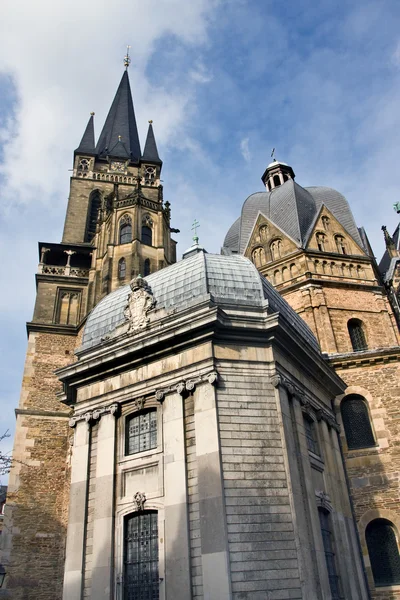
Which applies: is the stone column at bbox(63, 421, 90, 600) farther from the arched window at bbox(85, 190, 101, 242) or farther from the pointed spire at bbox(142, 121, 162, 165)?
the pointed spire at bbox(142, 121, 162, 165)

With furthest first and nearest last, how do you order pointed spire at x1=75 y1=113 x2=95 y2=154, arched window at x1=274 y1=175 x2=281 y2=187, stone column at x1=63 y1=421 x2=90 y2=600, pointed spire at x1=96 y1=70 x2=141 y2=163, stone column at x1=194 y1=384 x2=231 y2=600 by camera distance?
pointed spire at x1=96 y1=70 x2=141 y2=163, pointed spire at x1=75 y1=113 x2=95 y2=154, arched window at x1=274 y1=175 x2=281 y2=187, stone column at x1=63 y1=421 x2=90 y2=600, stone column at x1=194 y1=384 x2=231 y2=600

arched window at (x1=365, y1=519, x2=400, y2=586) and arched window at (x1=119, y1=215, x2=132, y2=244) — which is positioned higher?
arched window at (x1=119, y1=215, x2=132, y2=244)

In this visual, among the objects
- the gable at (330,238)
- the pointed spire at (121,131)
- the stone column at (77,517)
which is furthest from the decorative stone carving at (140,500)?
the pointed spire at (121,131)

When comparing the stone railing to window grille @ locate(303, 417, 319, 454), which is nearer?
window grille @ locate(303, 417, 319, 454)

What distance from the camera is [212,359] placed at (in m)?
14.3

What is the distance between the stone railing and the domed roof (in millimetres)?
14918

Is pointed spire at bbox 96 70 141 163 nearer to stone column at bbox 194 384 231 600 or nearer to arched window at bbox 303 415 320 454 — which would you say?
arched window at bbox 303 415 320 454

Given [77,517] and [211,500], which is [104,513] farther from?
[211,500]

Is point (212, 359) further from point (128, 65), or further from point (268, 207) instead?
point (128, 65)

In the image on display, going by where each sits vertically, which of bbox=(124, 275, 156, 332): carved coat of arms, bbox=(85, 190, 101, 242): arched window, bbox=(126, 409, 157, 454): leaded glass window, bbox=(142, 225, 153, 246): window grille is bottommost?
bbox=(126, 409, 157, 454): leaded glass window

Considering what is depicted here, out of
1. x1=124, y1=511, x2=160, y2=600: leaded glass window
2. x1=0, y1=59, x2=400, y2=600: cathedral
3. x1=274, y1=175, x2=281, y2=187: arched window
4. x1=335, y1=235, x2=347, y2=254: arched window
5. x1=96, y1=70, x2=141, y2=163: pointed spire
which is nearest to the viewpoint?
x1=0, y1=59, x2=400, y2=600: cathedral

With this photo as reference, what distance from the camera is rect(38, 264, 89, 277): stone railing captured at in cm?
3309

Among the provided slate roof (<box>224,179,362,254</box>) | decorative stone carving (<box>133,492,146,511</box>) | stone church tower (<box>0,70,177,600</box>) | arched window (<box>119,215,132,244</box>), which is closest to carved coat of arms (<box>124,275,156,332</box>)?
decorative stone carving (<box>133,492,146,511</box>)

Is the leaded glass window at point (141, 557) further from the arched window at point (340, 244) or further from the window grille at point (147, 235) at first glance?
the window grille at point (147, 235)
